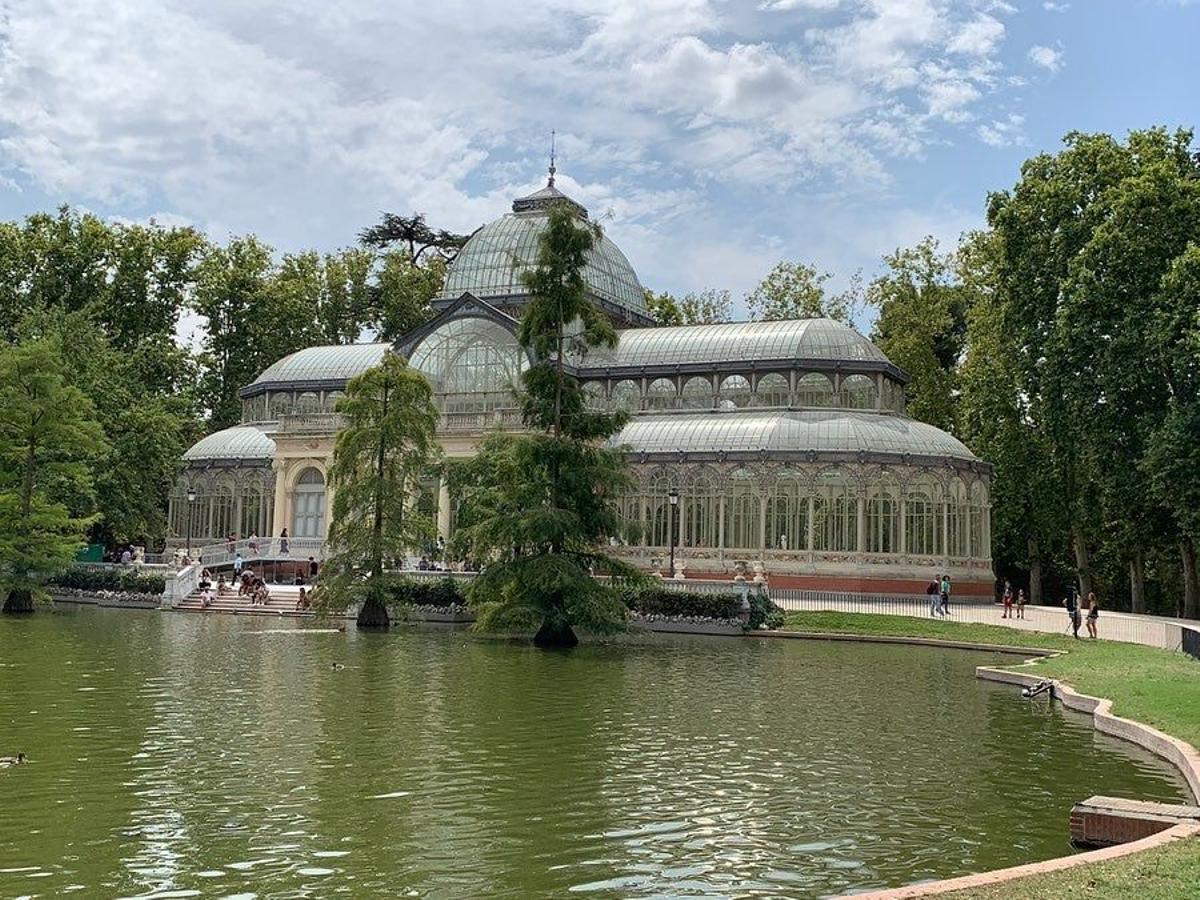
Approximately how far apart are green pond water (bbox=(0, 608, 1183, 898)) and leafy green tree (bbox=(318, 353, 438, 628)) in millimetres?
10225

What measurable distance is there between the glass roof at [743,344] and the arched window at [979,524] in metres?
6.98

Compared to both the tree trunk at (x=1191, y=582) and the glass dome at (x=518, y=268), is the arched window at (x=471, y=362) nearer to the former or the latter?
the glass dome at (x=518, y=268)

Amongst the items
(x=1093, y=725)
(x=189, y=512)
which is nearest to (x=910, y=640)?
(x=1093, y=725)

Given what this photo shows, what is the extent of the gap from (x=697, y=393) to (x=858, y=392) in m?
6.92

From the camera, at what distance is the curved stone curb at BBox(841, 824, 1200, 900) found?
339 inches

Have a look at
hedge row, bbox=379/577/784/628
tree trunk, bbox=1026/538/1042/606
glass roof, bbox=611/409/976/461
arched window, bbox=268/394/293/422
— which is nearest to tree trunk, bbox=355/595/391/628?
hedge row, bbox=379/577/784/628

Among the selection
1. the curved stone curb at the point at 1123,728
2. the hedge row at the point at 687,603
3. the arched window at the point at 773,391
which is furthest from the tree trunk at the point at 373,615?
the arched window at the point at 773,391

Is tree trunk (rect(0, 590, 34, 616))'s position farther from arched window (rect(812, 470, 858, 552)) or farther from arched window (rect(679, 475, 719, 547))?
arched window (rect(812, 470, 858, 552))

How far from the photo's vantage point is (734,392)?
5294 cm

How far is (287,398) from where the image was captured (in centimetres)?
6281

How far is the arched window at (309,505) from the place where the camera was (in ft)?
188

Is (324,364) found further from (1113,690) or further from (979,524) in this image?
(1113,690)

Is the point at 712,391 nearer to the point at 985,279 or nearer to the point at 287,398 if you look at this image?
the point at 985,279

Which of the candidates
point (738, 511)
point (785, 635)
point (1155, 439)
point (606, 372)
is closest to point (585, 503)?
point (785, 635)
